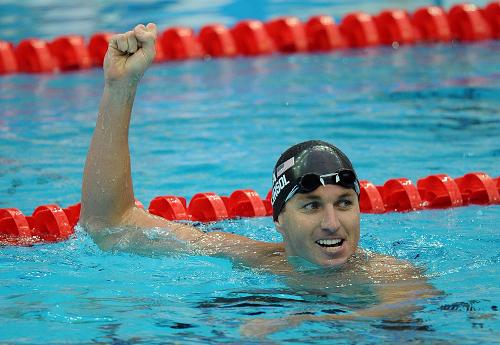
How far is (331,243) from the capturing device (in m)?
3.85

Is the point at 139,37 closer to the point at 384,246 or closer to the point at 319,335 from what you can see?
the point at 319,335

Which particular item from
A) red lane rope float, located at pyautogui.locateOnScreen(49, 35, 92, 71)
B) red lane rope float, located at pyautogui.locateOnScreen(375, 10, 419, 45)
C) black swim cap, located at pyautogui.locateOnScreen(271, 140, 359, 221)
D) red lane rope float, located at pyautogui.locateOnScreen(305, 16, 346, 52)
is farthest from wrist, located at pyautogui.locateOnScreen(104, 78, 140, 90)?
red lane rope float, located at pyautogui.locateOnScreen(375, 10, 419, 45)

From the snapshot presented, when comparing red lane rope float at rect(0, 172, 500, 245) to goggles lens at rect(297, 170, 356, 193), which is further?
red lane rope float at rect(0, 172, 500, 245)

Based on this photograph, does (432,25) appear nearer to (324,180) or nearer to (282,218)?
(282,218)

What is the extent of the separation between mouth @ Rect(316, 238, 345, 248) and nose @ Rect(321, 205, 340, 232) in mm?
75

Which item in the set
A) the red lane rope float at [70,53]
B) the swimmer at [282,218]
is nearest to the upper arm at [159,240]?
the swimmer at [282,218]

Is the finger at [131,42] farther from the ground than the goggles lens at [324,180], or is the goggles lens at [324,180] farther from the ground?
the finger at [131,42]

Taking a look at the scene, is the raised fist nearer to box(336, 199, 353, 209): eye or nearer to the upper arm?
the upper arm

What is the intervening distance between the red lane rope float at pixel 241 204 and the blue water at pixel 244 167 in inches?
4.6

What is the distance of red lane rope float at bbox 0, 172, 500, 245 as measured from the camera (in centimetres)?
531

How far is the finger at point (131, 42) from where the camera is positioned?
13.1 ft

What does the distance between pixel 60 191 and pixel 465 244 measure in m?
2.71

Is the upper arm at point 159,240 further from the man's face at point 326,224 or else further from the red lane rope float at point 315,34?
the red lane rope float at point 315,34

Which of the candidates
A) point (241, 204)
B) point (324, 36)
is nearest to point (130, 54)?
point (241, 204)
